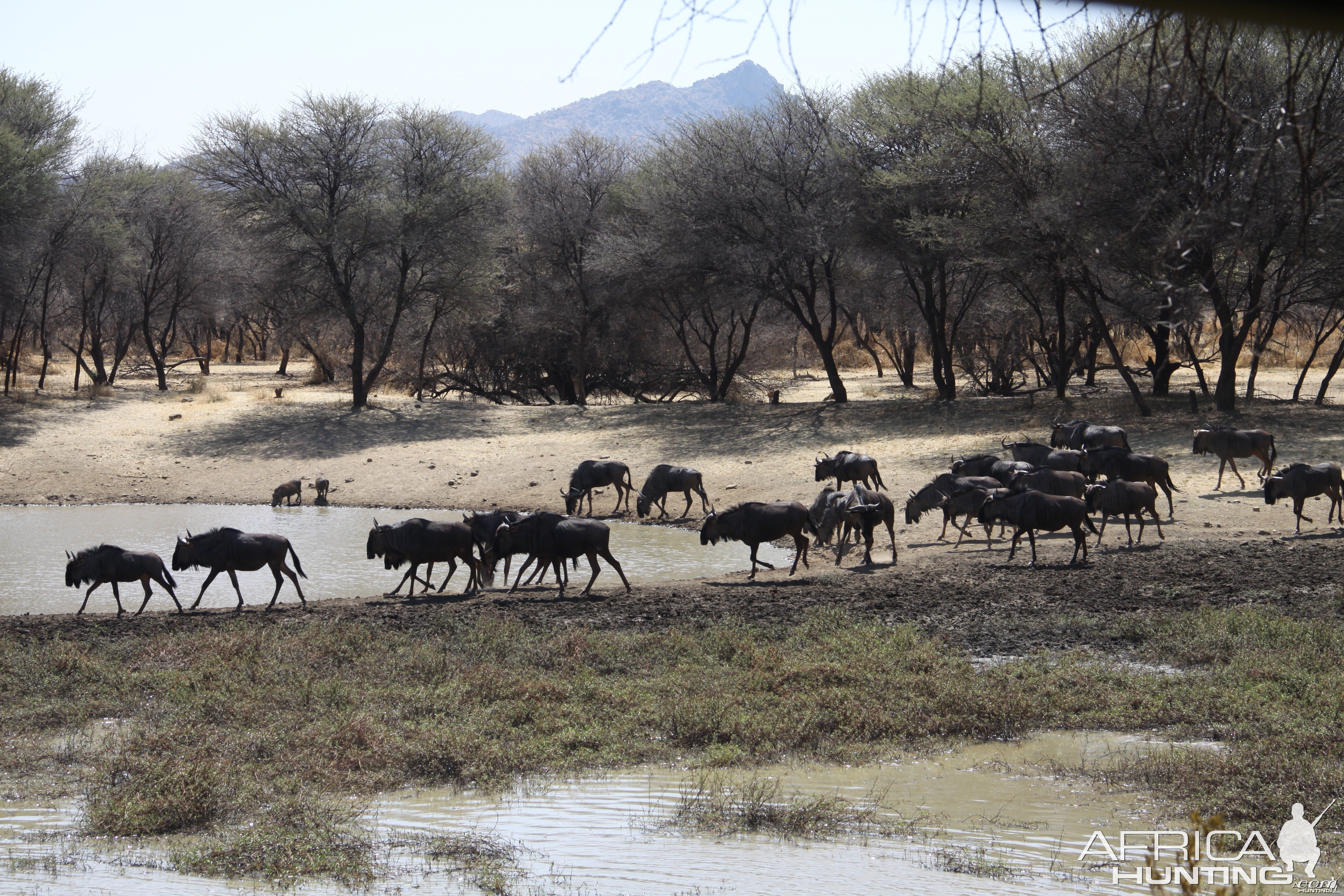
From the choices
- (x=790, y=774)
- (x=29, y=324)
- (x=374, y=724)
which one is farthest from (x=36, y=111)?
(x=790, y=774)

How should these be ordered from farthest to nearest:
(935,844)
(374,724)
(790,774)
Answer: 1. (374,724)
2. (790,774)
3. (935,844)

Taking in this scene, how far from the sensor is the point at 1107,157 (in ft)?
10.9

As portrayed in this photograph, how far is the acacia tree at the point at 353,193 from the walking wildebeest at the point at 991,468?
2128 centimetres

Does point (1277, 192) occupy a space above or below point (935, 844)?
above

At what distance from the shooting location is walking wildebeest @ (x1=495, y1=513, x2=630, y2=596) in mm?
13898

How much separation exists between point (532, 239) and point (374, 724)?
34708 millimetres

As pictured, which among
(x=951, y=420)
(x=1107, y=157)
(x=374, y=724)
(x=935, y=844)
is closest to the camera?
(x=1107, y=157)

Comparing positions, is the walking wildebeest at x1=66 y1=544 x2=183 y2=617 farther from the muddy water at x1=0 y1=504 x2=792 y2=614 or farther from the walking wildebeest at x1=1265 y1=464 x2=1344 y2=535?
the walking wildebeest at x1=1265 y1=464 x2=1344 y2=535

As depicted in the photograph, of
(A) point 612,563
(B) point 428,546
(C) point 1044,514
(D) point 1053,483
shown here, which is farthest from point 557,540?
(D) point 1053,483

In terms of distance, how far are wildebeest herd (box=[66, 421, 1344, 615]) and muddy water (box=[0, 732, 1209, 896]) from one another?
6741 millimetres

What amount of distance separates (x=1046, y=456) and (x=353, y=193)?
24.1 m

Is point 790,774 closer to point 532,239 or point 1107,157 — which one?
point 1107,157

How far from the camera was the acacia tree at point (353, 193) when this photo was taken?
34.9 m

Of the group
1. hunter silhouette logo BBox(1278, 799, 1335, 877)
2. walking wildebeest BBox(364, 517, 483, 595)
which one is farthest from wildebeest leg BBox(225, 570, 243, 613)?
hunter silhouette logo BBox(1278, 799, 1335, 877)
